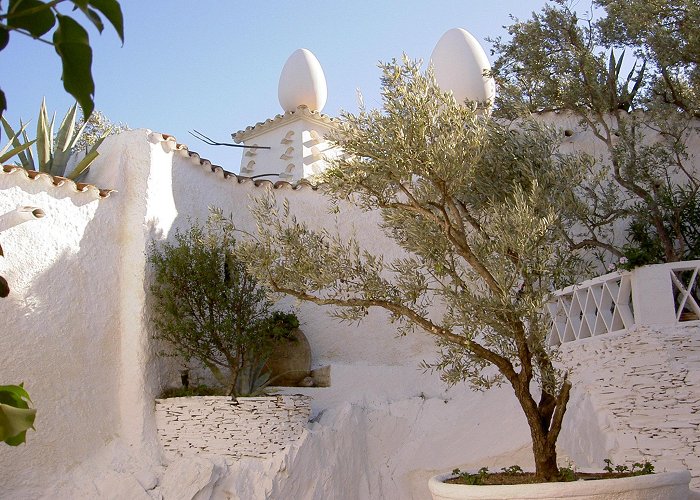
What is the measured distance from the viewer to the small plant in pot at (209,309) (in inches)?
356

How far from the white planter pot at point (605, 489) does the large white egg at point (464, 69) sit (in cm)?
812

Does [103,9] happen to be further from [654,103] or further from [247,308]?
[654,103]

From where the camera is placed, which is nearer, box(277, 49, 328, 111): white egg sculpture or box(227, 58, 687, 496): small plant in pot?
box(227, 58, 687, 496): small plant in pot

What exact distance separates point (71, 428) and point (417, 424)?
13.8 ft

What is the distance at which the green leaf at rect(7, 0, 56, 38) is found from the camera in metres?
0.94

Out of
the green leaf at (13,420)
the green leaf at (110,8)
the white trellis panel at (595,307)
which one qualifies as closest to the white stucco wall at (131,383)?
the white trellis panel at (595,307)

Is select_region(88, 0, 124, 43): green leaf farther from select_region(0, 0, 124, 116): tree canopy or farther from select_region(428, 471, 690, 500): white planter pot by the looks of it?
select_region(428, 471, 690, 500): white planter pot

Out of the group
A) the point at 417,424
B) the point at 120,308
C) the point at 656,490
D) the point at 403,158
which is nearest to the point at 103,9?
the point at 403,158

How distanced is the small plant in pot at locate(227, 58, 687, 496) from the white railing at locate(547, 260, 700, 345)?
48.4 inches

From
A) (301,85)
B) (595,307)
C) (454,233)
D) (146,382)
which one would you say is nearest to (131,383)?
(146,382)

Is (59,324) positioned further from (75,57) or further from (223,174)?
(75,57)

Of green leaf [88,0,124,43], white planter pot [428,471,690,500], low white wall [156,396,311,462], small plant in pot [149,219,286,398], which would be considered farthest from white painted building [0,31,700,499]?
green leaf [88,0,124,43]

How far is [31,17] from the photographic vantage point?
965 millimetres

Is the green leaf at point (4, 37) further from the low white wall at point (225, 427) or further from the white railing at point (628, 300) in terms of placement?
the low white wall at point (225, 427)
